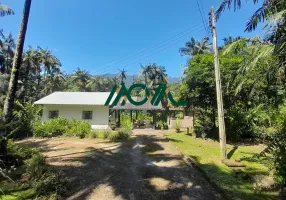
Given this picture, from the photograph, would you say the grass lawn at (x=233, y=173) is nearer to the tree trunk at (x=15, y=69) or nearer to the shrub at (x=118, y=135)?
the shrub at (x=118, y=135)

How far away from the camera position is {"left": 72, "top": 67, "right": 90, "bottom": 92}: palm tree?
51344 millimetres

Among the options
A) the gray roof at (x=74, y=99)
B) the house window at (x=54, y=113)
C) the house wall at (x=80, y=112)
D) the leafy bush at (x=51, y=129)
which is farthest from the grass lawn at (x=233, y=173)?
the house window at (x=54, y=113)

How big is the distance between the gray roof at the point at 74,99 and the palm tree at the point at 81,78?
27741mm

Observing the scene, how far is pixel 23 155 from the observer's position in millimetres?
9078

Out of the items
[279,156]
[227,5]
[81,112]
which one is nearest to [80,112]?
[81,112]

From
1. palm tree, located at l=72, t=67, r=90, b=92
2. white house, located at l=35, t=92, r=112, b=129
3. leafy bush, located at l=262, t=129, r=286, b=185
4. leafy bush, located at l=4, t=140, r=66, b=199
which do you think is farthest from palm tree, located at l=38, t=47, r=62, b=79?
leafy bush, located at l=262, t=129, r=286, b=185

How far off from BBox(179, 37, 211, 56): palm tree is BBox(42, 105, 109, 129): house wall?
21155mm

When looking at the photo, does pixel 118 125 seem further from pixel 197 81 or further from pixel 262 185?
pixel 262 185

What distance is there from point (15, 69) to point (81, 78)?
44.1 metres

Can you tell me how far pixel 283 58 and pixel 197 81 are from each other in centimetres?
716

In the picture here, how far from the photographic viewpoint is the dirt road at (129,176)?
585 cm

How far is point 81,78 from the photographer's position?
5150 centimetres

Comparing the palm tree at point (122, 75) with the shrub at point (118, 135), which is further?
the palm tree at point (122, 75)

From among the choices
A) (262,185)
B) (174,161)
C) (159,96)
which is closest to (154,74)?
(159,96)
